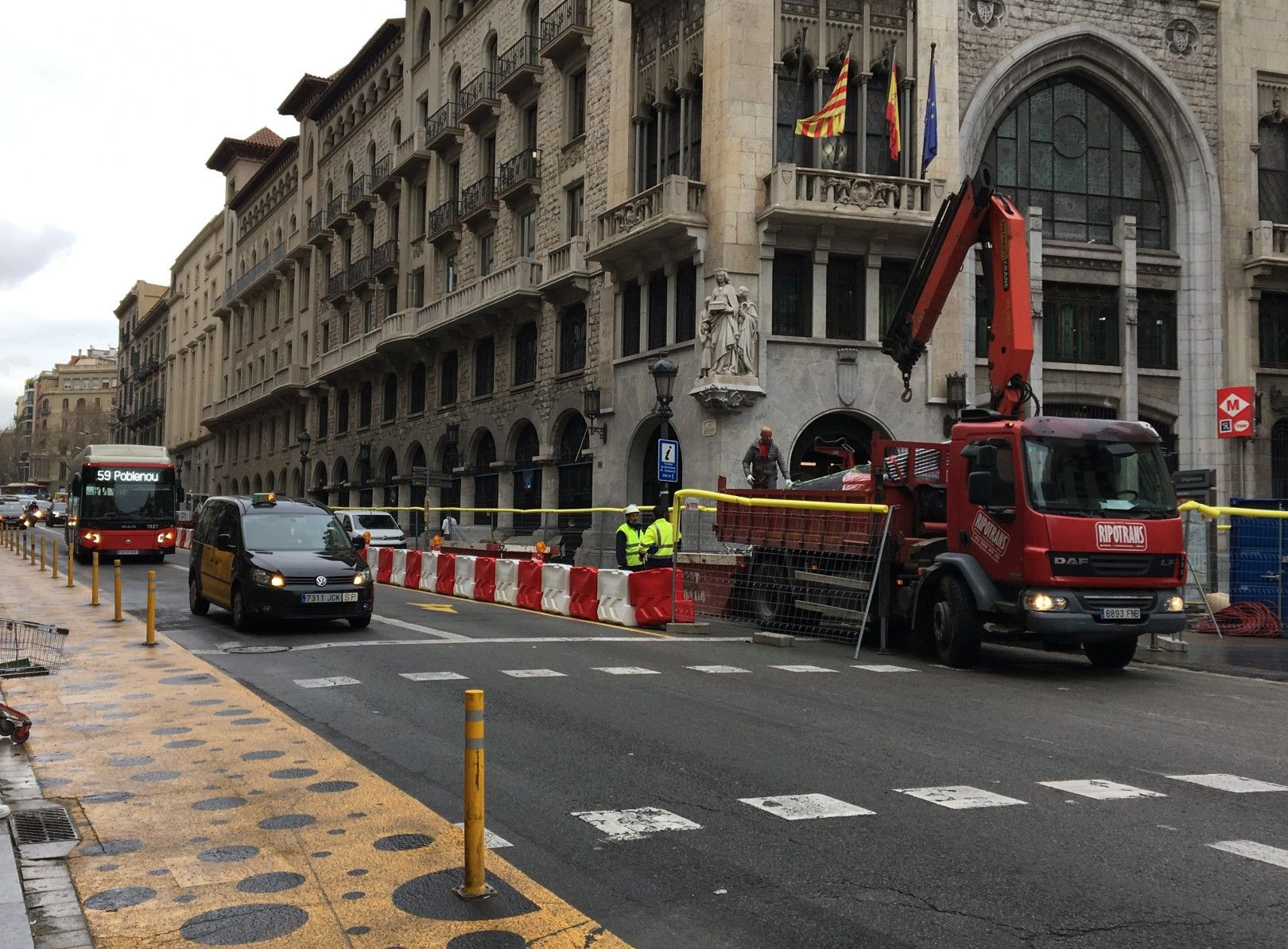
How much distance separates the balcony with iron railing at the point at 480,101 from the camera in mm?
36875

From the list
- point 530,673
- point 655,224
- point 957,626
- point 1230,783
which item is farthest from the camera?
point 655,224

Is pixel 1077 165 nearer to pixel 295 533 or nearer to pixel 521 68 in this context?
pixel 521 68

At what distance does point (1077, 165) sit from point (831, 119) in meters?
8.11

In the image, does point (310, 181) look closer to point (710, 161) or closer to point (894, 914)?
point (710, 161)

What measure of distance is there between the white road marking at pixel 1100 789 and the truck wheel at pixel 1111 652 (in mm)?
5976

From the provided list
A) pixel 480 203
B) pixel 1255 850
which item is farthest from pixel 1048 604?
pixel 480 203

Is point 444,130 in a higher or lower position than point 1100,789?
higher

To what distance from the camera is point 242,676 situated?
1113 cm

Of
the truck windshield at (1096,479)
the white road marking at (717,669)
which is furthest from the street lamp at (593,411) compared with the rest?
the truck windshield at (1096,479)

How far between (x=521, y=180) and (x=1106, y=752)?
29.0 metres

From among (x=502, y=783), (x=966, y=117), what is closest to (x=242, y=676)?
(x=502, y=783)

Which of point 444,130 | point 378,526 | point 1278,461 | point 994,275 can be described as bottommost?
point 378,526

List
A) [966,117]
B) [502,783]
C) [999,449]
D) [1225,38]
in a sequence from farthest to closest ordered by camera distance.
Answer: [1225,38], [966,117], [999,449], [502,783]

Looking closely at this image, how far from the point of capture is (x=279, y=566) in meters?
15.0
